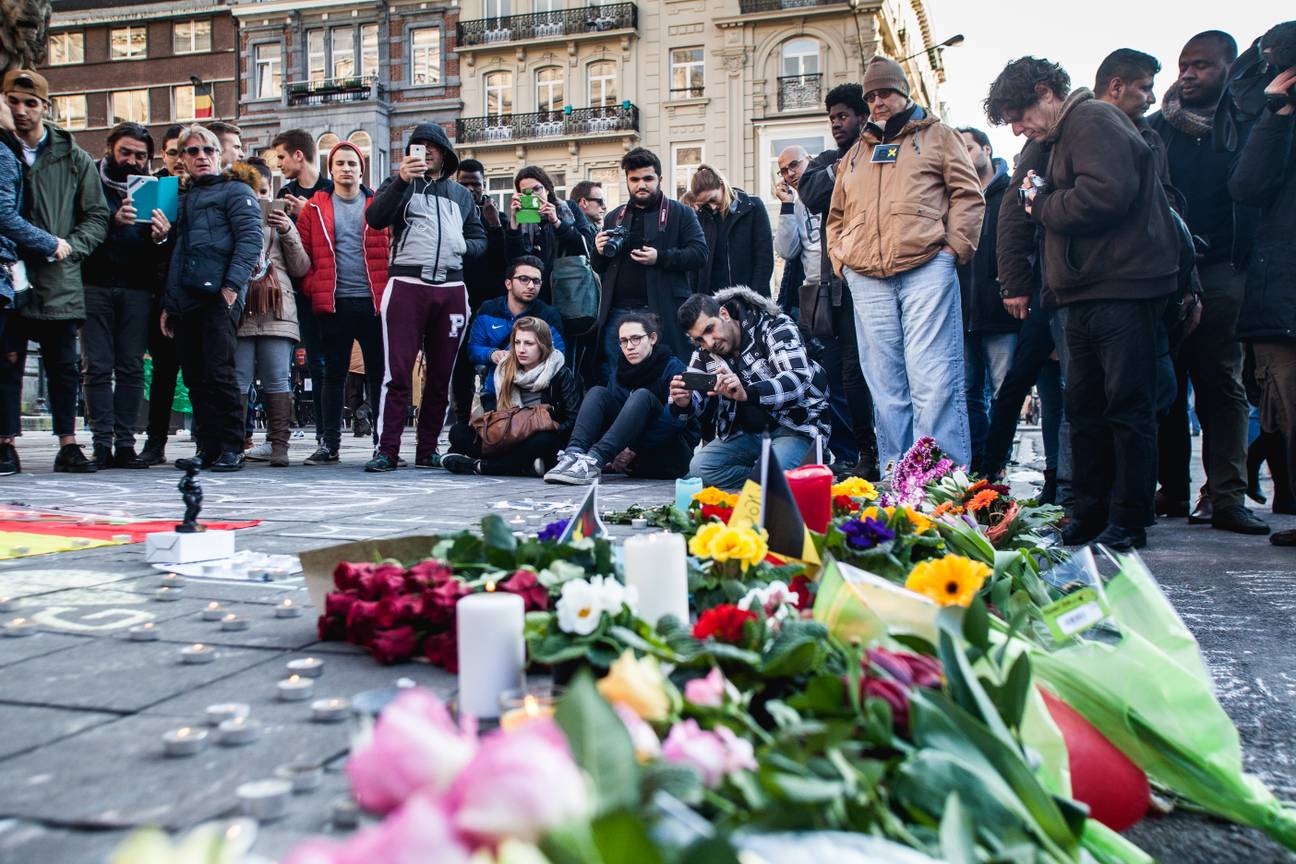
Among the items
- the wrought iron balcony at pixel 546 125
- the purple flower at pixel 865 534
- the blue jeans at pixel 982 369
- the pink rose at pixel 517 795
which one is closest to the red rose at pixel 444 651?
the purple flower at pixel 865 534

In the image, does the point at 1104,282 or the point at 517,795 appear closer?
the point at 517,795

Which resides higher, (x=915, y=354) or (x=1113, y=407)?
(x=915, y=354)

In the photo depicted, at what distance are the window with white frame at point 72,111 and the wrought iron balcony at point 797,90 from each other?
Answer: 2253 cm

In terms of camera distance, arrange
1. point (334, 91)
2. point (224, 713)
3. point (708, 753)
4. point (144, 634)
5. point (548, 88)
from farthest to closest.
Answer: point (334, 91) < point (548, 88) < point (144, 634) < point (224, 713) < point (708, 753)

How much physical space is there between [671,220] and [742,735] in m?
6.29

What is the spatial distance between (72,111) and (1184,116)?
38.0 meters

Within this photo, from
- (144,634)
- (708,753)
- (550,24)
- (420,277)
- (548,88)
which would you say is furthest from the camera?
(548,88)

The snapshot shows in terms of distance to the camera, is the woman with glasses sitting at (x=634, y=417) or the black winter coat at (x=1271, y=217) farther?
the woman with glasses sitting at (x=634, y=417)

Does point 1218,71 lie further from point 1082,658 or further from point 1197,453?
point 1197,453

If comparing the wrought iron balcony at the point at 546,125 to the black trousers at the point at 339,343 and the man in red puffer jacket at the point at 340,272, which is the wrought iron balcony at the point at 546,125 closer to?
the man in red puffer jacket at the point at 340,272

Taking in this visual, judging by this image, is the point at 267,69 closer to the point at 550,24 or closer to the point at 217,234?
the point at 550,24

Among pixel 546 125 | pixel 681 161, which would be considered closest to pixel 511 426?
pixel 681 161

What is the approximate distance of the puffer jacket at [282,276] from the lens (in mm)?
7141

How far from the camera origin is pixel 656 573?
1708mm
